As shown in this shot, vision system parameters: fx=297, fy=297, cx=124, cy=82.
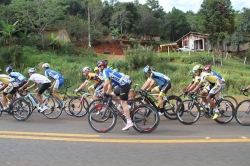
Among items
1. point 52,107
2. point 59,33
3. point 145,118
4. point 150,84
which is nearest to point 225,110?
point 150,84

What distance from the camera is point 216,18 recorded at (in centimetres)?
3681

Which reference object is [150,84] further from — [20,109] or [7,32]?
[7,32]

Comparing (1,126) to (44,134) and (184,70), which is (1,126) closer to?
(44,134)

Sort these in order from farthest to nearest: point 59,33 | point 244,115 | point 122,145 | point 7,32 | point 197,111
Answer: point 59,33, point 7,32, point 197,111, point 244,115, point 122,145

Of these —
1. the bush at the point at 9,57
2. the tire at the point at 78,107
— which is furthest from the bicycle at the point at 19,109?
the bush at the point at 9,57

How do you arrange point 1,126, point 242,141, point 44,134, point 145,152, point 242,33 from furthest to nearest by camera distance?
1. point 242,33
2. point 1,126
3. point 44,134
4. point 242,141
5. point 145,152

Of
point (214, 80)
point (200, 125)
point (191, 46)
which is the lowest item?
point (200, 125)

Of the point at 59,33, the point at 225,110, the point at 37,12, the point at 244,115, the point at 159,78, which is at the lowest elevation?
the point at 244,115

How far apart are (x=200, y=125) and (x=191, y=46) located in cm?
5005

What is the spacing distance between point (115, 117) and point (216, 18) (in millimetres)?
31857

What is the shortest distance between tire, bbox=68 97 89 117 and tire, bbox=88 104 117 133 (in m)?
3.04

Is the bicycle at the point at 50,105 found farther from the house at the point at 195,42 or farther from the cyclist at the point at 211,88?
the house at the point at 195,42

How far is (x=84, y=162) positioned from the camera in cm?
587

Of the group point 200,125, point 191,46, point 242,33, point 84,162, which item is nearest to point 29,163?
point 84,162
